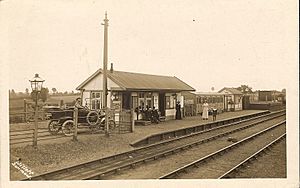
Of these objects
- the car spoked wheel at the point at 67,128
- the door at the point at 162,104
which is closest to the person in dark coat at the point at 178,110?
A: the door at the point at 162,104

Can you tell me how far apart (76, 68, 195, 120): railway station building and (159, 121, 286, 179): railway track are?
0.81 meters

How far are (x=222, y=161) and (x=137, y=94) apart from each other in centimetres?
236

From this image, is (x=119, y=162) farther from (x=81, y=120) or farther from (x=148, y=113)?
(x=148, y=113)

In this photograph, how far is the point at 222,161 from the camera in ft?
8.18

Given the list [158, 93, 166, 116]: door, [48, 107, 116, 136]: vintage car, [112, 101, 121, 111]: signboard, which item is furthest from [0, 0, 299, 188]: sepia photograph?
[158, 93, 166, 116]: door

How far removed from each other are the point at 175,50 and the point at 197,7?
345 millimetres

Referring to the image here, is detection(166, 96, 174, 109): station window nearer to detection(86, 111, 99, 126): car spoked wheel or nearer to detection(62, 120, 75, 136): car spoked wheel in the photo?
detection(86, 111, 99, 126): car spoked wheel

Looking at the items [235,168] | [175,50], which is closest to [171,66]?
[175,50]

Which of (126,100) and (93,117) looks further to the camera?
(126,100)

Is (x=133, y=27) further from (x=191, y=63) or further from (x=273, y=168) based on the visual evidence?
(x=273, y=168)

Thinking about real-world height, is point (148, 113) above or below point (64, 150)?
above

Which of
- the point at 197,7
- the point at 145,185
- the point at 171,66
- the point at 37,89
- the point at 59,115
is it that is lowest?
the point at 145,185

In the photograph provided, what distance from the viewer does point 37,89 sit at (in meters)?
2.07

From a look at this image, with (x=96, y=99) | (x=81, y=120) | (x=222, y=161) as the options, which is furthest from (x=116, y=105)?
(x=222, y=161)
